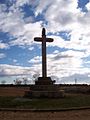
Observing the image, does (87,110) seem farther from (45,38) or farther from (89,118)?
(45,38)

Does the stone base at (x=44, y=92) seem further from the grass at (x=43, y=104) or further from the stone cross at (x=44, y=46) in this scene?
the grass at (x=43, y=104)

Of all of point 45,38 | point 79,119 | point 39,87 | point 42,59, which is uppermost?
point 45,38

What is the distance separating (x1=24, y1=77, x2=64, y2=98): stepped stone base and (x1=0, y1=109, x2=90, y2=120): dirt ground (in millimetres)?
9721

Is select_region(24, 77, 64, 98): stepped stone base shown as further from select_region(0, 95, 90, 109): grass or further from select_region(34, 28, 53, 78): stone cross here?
select_region(0, 95, 90, 109): grass

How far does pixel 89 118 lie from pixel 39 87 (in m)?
13.3

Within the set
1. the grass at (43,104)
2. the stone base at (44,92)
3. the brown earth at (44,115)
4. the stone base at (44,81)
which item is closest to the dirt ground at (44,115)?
the brown earth at (44,115)

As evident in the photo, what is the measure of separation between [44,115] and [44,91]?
11156 millimetres

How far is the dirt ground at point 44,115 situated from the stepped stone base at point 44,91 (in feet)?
31.9

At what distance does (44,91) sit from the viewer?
25062 millimetres

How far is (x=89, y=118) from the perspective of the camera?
42.8 ft

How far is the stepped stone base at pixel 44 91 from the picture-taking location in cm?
2481

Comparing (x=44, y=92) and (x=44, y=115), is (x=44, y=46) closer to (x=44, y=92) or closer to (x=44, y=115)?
(x=44, y=92)

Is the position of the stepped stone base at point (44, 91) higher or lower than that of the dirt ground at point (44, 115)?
higher

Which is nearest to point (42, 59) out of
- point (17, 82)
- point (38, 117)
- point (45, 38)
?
point (45, 38)
